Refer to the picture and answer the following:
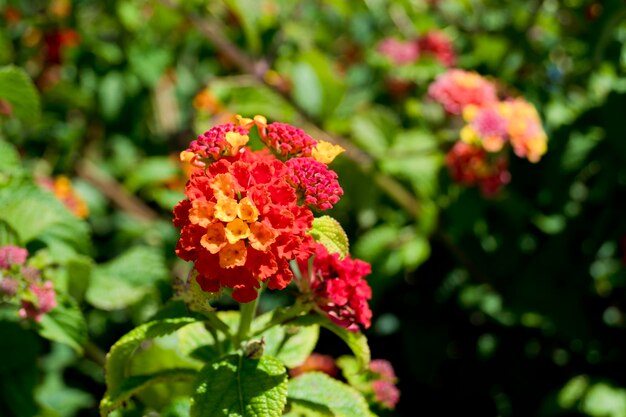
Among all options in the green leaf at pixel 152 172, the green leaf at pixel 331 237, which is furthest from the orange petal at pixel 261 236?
the green leaf at pixel 152 172

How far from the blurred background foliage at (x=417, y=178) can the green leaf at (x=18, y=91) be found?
443mm

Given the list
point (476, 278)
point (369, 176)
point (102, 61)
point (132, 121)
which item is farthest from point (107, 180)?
point (476, 278)

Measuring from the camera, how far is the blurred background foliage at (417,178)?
93.6 inches

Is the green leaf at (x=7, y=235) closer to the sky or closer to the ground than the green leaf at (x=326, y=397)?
closer to the sky

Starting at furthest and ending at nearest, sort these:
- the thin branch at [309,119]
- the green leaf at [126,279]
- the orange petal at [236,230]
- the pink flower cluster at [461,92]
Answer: the thin branch at [309,119], the pink flower cluster at [461,92], the green leaf at [126,279], the orange petal at [236,230]

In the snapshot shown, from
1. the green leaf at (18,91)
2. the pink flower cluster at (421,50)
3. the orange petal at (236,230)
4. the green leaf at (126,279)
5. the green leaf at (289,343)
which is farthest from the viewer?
the pink flower cluster at (421,50)

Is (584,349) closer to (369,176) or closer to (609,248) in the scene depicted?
(609,248)

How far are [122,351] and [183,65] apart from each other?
7.37 ft

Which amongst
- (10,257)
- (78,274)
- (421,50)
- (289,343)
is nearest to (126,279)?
(78,274)

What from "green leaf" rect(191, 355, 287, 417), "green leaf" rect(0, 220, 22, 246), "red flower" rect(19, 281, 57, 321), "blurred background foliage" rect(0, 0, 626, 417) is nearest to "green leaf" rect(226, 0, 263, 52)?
"blurred background foliage" rect(0, 0, 626, 417)

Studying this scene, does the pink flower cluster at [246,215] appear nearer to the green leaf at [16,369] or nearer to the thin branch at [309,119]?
the green leaf at [16,369]

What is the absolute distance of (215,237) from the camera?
106 cm

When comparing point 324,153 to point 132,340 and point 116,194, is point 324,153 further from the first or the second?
point 116,194

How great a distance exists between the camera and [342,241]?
117 centimetres
